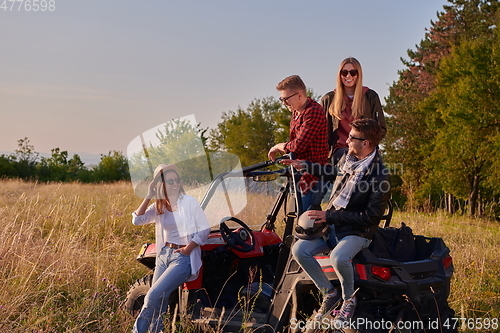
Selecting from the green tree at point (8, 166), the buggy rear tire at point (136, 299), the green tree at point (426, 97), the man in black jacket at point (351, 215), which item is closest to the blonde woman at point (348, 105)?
the man in black jacket at point (351, 215)

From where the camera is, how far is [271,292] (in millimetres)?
4992

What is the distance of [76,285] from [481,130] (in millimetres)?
26437

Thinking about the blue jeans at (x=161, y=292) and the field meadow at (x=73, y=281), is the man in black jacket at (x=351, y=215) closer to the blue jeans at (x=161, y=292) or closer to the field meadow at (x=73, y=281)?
the blue jeans at (x=161, y=292)

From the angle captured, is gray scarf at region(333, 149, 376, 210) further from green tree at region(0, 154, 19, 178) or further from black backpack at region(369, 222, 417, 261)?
green tree at region(0, 154, 19, 178)

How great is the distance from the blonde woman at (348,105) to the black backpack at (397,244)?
3.93 ft

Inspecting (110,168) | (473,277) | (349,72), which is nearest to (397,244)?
(349,72)

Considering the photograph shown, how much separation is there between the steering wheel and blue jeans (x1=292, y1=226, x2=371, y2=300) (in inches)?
39.8

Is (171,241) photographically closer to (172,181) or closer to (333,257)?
(172,181)

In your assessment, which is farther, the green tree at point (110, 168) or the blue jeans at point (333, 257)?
the green tree at point (110, 168)

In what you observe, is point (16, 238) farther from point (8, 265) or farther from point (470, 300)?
point (470, 300)

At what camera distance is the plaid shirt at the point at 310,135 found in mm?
4977

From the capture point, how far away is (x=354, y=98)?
5.39 metres

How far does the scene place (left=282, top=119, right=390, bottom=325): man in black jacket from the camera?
384 centimetres

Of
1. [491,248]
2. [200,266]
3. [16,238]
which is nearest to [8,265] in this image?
[16,238]
